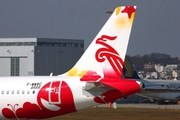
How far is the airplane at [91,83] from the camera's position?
33.6 m

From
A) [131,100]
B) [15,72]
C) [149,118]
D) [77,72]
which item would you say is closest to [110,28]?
[77,72]

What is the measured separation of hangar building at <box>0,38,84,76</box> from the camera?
114312mm

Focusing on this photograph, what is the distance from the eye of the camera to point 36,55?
11569 centimetres

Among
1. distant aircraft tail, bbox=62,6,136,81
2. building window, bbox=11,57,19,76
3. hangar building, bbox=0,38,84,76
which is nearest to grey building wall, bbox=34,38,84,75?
hangar building, bbox=0,38,84,76

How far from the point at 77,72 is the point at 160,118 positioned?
50.9 feet

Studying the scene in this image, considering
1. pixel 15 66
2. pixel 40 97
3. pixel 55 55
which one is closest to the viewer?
pixel 40 97

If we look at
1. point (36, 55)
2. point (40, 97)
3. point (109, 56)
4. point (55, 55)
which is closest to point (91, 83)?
point (109, 56)

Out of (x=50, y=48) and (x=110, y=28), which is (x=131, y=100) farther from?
(x=110, y=28)

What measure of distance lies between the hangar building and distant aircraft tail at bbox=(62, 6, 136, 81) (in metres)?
78.2

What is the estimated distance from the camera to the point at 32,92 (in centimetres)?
3538

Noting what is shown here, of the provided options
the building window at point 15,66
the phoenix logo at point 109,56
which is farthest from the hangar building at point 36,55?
the phoenix logo at point 109,56

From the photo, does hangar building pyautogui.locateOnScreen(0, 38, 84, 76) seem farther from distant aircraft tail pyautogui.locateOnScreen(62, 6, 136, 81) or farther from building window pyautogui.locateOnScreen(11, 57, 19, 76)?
distant aircraft tail pyautogui.locateOnScreen(62, 6, 136, 81)

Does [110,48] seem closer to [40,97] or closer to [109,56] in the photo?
[109,56]

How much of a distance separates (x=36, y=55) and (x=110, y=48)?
3236 inches
